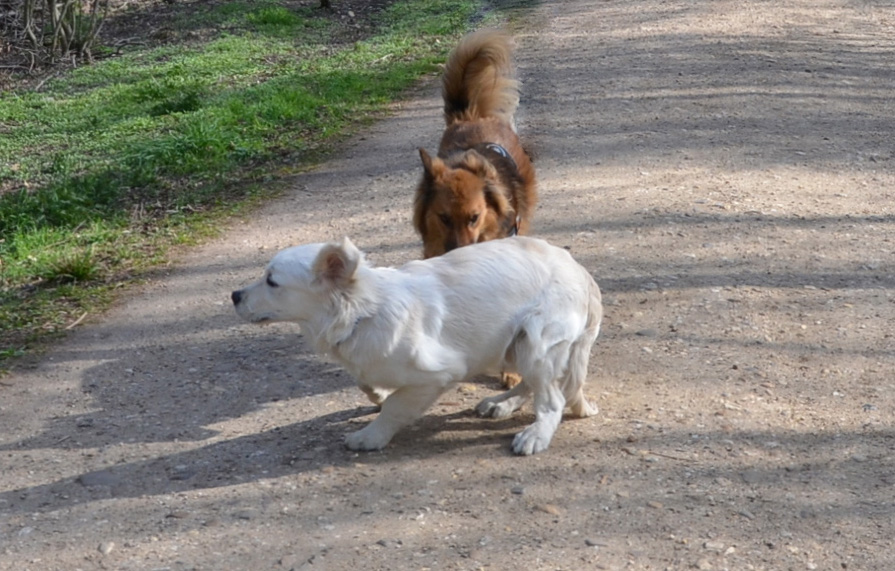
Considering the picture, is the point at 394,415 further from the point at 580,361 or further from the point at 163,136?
the point at 163,136

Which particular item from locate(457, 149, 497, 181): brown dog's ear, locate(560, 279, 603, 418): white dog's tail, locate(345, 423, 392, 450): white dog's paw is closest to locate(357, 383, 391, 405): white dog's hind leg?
locate(345, 423, 392, 450): white dog's paw

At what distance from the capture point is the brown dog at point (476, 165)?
20.4 feet

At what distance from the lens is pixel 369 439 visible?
15.9ft

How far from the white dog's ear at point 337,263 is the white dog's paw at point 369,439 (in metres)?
0.68

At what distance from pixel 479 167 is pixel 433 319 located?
1.86m

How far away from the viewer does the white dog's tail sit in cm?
488

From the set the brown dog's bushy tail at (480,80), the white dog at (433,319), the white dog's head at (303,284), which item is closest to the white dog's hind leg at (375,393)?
the white dog at (433,319)

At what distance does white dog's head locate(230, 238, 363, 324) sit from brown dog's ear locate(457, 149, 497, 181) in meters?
1.80

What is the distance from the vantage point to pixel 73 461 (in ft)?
16.2

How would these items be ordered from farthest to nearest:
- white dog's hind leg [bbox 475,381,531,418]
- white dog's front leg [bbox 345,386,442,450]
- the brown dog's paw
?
the brown dog's paw
white dog's hind leg [bbox 475,381,531,418]
white dog's front leg [bbox 345,386,442,450]

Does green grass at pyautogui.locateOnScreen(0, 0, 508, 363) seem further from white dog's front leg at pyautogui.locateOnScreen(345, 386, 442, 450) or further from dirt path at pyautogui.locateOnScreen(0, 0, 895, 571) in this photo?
white dog's front leg at pyautogui.locateOnScreen(345, 386, 442, 450)

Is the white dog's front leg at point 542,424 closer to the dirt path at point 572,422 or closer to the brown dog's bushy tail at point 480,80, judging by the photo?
the dirt path at point 572,422

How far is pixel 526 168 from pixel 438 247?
3.34 ft

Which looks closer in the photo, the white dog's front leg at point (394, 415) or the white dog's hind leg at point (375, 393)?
the white dog's front leg at point (394, 415)
